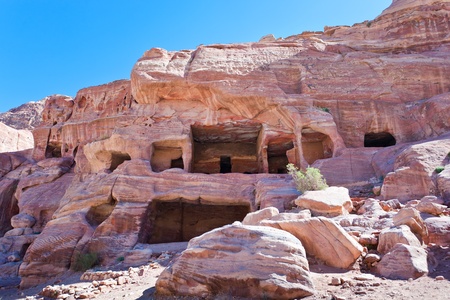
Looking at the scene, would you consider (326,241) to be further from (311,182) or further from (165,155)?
(165,155)

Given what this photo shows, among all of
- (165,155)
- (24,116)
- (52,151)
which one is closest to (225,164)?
(165,155)

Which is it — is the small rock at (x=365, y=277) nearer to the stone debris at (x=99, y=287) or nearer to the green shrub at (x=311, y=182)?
the stone debris at (x=99, y=287)

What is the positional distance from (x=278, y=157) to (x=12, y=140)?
2625cm

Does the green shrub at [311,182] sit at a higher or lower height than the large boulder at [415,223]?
higher

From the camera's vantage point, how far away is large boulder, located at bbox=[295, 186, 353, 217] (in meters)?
8.65

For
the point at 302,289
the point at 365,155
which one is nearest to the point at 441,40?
the point at 365,155

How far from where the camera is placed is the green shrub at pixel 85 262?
1146 cm

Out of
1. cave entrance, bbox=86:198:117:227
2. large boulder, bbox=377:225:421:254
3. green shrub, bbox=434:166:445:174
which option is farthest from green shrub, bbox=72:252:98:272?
green shrub, bbox=434:166:445:174

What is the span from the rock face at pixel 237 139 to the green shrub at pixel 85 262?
0.36 m

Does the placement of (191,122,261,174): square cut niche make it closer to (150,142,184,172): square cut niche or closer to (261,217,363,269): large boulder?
(150,142,184,172): square cut niche

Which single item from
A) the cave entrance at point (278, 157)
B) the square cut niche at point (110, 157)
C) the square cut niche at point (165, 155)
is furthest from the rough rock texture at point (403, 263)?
the square cut niche at point (110, 157)

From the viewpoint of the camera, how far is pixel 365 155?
14375 millimetres

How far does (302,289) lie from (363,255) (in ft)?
6.47

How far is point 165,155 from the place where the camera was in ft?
60.0
